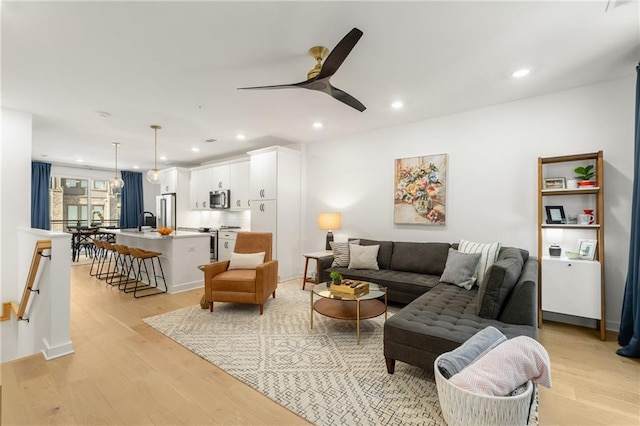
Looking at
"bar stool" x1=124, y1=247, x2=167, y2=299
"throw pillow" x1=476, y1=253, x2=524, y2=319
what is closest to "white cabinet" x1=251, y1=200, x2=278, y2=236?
"bar stool" x1=124, y1=247, x2=167, y2=299

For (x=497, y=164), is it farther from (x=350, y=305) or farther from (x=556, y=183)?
(x=350, y=305)

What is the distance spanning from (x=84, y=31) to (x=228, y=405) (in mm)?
3004

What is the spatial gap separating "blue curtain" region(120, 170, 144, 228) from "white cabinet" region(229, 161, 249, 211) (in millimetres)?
4859

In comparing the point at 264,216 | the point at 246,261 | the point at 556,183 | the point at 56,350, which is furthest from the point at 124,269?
the point at 556,183

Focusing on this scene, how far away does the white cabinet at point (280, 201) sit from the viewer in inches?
215

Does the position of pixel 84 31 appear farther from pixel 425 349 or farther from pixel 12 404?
pixel 425 349

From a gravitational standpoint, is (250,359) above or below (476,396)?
below

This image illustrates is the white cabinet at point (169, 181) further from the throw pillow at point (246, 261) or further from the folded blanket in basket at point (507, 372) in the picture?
the folded blanket in basket at point (507, 372)

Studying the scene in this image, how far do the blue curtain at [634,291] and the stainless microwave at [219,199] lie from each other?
6.54 m

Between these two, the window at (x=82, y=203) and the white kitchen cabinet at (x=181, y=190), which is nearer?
the white kitchen cabinet at (x=181, y=190)

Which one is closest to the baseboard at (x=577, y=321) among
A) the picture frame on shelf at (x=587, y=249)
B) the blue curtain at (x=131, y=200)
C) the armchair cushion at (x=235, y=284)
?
the picture frame on shelf at (x=587, y=249)

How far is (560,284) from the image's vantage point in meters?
3.16

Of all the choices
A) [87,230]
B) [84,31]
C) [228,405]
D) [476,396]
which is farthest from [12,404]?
[87,230]

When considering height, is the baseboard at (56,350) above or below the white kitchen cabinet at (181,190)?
below
